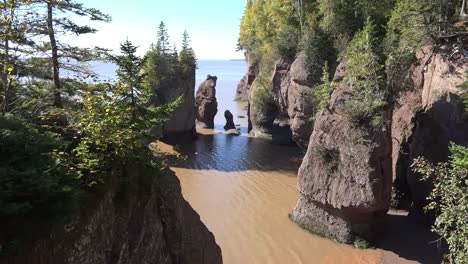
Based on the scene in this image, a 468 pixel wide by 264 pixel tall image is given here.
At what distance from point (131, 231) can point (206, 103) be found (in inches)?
1326

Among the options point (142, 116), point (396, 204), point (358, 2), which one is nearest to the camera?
point (142, 116)

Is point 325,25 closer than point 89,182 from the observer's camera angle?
No

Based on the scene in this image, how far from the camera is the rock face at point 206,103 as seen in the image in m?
40.6

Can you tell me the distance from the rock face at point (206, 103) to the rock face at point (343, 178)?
2475 centimetres

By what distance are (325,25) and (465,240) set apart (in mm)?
19772

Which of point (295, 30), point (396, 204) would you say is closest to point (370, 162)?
point (396, 204)

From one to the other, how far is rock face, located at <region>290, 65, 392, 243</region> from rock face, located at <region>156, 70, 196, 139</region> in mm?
18885

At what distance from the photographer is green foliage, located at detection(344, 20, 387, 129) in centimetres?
1494

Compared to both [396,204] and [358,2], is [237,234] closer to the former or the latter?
[396,204]

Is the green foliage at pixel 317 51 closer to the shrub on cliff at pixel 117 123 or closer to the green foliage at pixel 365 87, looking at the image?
the green foliage at pixel 365 87

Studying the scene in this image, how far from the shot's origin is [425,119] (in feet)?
54.3

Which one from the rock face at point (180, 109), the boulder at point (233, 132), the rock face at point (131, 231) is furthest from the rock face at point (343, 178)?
the boulder at point (233, 132)

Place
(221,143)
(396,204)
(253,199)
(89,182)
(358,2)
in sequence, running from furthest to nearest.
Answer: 1. (221,143)
2. (358,2)
3. (253,199)
4. (396,204)
5. (89,182)

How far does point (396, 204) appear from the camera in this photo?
18.2 meters
